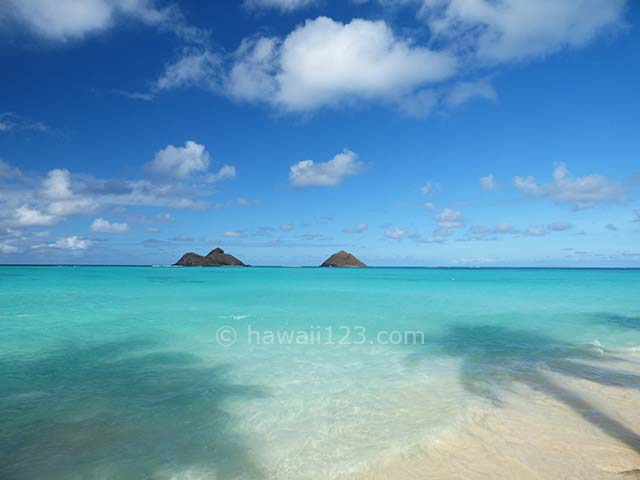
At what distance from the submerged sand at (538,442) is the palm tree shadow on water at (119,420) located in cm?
268

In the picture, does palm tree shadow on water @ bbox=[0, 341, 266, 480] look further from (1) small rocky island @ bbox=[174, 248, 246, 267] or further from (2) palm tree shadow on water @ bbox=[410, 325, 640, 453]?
(1) small rocky island @ bbox=[174, 248, 246, 267]

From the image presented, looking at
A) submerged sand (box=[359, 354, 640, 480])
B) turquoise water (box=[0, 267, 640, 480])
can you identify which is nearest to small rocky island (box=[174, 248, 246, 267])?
turquoise water (box=[0, 267, 640, 480])

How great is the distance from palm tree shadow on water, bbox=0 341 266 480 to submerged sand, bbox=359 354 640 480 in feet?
8.81

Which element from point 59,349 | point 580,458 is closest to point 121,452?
point 580,458

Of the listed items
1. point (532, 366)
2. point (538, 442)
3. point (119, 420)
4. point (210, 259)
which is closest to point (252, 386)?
point (119, 420)

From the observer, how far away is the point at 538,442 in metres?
5.76

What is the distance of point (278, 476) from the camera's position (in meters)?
5.08

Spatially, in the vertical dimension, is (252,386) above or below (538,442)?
below

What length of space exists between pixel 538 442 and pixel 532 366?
5.26 metres

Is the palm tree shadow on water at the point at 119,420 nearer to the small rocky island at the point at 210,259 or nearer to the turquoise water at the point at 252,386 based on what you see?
the turquoise water at the point at 252,386

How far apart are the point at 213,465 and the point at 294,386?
3589mm

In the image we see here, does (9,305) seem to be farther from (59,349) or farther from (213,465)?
(213,465)

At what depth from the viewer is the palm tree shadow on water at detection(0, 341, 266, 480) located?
17.3ft

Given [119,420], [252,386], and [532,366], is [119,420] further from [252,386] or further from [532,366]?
[532,366]
